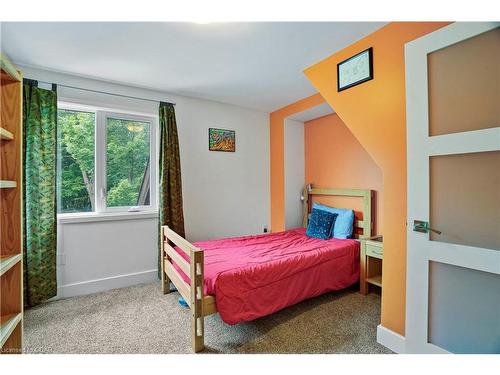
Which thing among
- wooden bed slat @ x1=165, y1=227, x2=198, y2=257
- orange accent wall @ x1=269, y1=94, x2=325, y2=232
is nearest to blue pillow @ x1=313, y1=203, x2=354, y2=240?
orange accent wall @ x1=269, y1=94, x2=325, y2=232

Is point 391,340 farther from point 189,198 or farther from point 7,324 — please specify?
point 189,198

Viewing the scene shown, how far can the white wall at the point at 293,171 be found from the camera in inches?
140

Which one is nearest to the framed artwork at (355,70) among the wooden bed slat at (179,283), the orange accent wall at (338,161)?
the orange accent wall at (338,161)

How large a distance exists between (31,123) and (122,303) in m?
1.90

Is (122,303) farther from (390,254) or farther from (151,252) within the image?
(390,254)

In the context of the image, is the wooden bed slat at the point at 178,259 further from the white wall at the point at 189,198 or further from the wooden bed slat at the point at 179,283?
the white wall at the point at 189,198

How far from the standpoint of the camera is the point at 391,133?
1650 millimetres

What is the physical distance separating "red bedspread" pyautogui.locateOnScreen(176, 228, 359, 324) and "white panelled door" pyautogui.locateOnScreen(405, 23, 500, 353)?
883 mm

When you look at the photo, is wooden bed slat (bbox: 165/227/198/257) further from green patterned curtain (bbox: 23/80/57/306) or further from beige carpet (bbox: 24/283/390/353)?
green patterned curtain (bbox: 23/80/57/306)

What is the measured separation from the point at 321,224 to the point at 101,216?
2.55m

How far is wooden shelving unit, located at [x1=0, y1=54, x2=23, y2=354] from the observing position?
3.65ft

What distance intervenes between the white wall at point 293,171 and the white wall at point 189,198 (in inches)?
13.8
